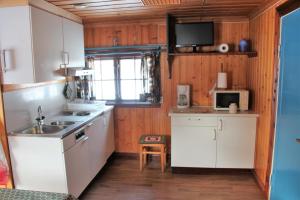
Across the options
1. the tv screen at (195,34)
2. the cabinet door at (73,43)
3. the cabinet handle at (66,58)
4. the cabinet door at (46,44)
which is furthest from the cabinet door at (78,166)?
the tv screen at (195,34)

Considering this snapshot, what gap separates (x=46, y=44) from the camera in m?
2.50

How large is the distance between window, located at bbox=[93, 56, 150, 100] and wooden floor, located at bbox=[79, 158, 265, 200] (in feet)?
3.92

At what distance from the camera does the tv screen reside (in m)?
3.35

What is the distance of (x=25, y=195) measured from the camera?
165cm

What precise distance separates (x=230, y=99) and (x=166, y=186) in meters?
1.48

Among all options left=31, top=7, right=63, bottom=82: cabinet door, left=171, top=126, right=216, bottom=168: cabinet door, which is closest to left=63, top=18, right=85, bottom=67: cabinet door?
left=31, top=7, right=63, bottom=82: cabinet door

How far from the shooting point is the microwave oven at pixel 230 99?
129 inches

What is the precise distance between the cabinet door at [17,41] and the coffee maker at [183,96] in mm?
2032

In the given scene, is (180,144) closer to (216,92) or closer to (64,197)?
(216,92)

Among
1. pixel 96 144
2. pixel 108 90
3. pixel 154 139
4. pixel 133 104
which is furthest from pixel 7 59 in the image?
pixel 154 139

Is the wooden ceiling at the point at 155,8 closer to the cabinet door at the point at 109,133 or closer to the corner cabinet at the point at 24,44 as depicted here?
the corner cabinet at the point at 24,44

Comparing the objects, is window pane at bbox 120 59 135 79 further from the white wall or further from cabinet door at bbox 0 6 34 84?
cabinet door at bbox 0 6 34 84

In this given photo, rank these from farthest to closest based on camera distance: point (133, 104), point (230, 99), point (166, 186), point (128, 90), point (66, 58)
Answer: point (128, 90) → point (133, 104) → point (230, 99) → point (166, 186) → point (66, 58)

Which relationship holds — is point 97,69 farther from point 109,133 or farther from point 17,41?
point 17,41
